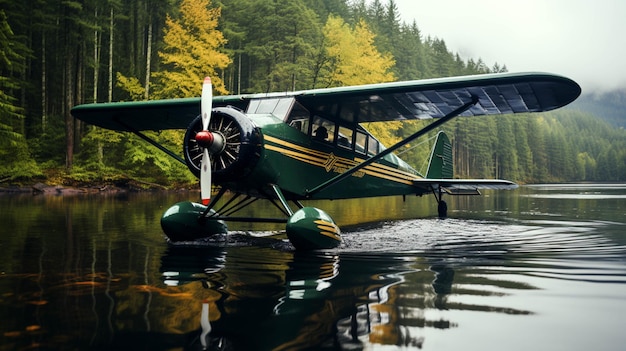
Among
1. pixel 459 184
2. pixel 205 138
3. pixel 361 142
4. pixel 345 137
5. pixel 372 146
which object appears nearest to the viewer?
pixel 205 138

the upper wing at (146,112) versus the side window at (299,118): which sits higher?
the upper wing at (146,112)

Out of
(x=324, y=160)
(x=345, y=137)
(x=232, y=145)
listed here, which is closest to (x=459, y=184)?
(x=345, y=137)

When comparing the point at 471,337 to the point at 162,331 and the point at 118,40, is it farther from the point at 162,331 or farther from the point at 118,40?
the point at 118,40

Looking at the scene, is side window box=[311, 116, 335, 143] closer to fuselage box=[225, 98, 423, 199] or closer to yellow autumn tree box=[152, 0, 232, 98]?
fuselage box=[225, 98, 423, 199]

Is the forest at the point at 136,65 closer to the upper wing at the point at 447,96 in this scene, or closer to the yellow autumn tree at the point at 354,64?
the yellow autumn tree at the point at 354,64

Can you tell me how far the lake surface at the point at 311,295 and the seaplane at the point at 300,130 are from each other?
0.69 m

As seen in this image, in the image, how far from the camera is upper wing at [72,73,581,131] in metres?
6.25

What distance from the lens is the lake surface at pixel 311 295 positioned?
2264mm

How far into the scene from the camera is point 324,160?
303 inches

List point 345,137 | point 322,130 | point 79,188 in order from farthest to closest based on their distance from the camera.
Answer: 1. point 79,188
2. point 345,137
3. point 322,130

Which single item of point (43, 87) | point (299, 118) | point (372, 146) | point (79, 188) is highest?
point (43, 87)

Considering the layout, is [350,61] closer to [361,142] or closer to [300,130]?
[361,142]

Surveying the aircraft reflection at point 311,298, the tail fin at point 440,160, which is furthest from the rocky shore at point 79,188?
the aircraft reflection at point 311,298

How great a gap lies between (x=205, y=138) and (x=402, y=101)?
3.62m
